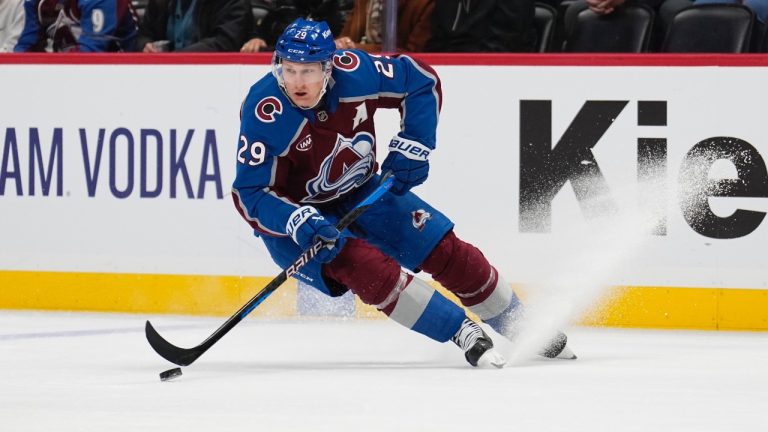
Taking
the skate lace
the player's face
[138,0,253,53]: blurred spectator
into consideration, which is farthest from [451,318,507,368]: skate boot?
[138,0,253,53]: blurred spectator

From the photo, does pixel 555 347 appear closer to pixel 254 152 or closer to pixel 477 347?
pixel 477 347

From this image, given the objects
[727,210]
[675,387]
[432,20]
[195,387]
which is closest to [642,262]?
[727,210]

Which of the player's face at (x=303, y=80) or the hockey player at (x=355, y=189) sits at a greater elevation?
the player's face at (x=303, y=80)

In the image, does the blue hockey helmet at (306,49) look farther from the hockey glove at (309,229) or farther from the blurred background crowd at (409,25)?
the blurred background crowd at (409,25)

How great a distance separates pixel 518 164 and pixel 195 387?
2.03 metres

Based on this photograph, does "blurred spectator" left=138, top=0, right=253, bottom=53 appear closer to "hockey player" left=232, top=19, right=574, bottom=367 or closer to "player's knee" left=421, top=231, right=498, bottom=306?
"hockey player" left=232, top=19, right=574, bottom=367

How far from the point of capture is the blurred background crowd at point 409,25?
5.18m

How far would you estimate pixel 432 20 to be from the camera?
5438 millimetres

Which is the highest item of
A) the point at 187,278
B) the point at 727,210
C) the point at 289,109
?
the point at 289,109

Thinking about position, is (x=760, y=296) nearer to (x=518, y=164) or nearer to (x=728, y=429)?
(x=518, y=164)

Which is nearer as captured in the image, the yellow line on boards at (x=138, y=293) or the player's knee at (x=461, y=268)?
the player's knee at (x=461, y=268)

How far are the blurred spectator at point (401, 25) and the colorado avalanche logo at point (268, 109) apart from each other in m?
1.73

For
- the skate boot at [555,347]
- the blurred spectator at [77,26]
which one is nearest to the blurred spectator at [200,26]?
the blurred spectator at [77,26]

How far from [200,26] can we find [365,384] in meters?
2.56
